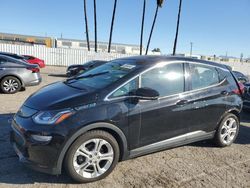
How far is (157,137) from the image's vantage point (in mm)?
3855

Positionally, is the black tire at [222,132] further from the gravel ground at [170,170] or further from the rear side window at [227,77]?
the rear side window at [227,77]

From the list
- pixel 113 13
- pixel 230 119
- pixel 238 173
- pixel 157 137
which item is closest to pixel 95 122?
pixel 157 137

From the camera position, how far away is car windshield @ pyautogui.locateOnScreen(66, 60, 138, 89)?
3.75 metres

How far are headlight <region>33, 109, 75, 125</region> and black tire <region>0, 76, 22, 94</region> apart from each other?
6692mm

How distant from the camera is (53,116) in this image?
3.12 m

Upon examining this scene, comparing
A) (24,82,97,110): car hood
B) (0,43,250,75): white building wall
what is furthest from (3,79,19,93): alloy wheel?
(0,43,250,75): white building wall

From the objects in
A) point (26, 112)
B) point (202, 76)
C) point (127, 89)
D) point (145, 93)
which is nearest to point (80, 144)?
point (26, 112)

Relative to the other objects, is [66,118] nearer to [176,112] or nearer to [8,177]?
[8,177]

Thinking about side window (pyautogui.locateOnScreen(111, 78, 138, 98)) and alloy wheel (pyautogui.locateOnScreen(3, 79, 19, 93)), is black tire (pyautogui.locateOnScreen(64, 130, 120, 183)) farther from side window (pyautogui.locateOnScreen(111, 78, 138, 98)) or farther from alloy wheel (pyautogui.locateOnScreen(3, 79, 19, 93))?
alloy wheel (pyautogui.locateOnScreen(3, 79, 19, 93))

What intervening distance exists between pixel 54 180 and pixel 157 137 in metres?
1.57

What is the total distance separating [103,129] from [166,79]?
1.31m

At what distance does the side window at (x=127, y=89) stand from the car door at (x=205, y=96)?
42.7 inches

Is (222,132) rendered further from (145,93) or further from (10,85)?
(10,85)

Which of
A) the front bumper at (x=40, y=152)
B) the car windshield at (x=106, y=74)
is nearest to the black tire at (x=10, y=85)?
the car windshield at (x=106, y=74)
